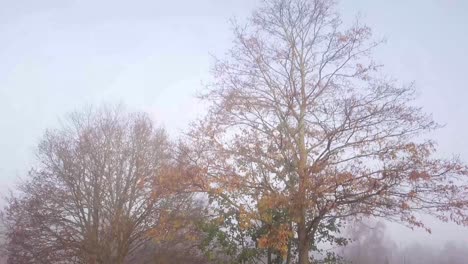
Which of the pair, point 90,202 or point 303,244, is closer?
point 303,244

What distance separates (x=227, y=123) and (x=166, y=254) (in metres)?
10.3

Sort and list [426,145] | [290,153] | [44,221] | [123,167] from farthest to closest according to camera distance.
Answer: [123,167] < [44,221] < [290,153] < [426,145]

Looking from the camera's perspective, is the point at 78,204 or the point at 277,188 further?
the point at 78,204

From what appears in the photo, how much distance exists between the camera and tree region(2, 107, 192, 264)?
20.3 metres

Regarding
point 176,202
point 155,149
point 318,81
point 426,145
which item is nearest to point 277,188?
point 318,81

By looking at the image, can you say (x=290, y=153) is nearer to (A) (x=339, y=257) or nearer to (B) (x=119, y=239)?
(A) (x=339, y=257)

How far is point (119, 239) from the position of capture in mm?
21000

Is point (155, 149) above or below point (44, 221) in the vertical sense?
above

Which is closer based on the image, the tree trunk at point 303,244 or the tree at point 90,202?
the tree trunk at point 303,244

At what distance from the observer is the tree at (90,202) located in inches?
800

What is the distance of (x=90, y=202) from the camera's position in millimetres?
21062

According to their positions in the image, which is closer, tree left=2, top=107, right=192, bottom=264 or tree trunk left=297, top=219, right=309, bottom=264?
tree trunk left=297, top=219, right=309, bottom=264

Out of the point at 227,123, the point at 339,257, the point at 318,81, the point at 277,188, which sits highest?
the point at 318,81

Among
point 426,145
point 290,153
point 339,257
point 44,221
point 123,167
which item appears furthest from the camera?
point 123,167
